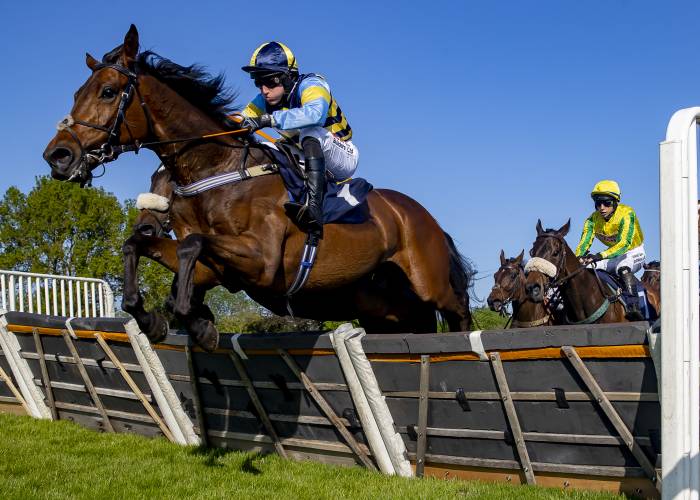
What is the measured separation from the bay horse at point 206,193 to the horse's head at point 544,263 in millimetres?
2283

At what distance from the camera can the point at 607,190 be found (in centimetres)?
845

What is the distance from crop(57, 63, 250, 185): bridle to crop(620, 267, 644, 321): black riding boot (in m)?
4.44

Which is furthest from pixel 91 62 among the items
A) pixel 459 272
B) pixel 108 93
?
pixel 459 272

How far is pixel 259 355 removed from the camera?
5855 millimetres

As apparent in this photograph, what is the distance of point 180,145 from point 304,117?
859mm

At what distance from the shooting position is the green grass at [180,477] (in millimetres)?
4867

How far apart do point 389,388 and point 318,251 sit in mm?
1039

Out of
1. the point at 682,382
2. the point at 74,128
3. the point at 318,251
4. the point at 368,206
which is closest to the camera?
the point at 682,382

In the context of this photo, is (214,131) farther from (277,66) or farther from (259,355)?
(259,355)

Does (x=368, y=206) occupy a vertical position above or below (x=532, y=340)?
above

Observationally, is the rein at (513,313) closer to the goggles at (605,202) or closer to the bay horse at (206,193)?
the goggles at (605,202)

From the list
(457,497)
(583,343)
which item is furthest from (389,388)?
(583,343)

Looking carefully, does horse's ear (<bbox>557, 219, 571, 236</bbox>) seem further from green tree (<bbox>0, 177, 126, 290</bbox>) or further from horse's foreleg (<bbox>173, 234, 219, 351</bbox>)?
green tree (<bbox>0, 177, 126, 290</bbox>)

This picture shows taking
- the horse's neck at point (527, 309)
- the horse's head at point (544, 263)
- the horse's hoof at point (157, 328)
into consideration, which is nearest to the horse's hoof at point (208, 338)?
the horse's hoof at point (157, 328)
